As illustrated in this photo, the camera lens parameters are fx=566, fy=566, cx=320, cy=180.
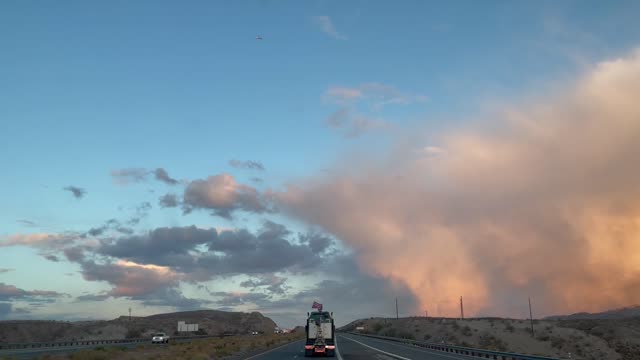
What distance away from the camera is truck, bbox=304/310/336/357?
45.8 m

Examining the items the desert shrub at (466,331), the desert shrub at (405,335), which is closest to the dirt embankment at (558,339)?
the desert shrub at (466,331)

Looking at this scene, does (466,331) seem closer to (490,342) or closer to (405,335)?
(490,342)

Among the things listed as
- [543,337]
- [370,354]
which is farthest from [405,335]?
[370,354]

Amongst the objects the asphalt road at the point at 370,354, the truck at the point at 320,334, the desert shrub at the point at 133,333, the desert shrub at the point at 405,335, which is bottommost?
the desert shrub at the point at 405,335

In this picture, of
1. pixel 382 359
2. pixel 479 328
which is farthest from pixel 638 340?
pixel 382 359

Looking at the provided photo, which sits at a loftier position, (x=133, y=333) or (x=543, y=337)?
(x=543, y=337)

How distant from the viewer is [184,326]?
150 m

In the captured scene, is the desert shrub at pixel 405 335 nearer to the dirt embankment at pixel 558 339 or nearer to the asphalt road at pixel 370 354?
the dirt embankment at pixel 558 339

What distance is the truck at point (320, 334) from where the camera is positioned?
4578cm

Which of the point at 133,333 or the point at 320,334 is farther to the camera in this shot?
the point at 133,333

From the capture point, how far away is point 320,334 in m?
46.1

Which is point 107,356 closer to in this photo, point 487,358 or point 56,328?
point 487,358

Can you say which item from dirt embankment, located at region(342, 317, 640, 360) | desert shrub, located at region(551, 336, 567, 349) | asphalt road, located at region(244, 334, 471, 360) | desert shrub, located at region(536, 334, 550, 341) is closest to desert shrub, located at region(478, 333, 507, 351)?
dirt embankment, located at region(342, 317, 640, 360)

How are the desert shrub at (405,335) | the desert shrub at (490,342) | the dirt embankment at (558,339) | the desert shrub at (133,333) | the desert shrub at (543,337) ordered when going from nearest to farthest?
the dirt embankment at (558,339)
the desert shrub at (490,342)
the desert shrub at (543,337)
the desert shrub at (405,335)
the desert shrub at (133,333)
